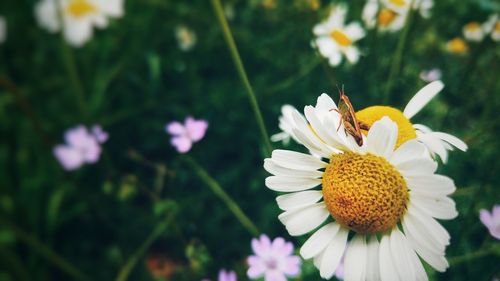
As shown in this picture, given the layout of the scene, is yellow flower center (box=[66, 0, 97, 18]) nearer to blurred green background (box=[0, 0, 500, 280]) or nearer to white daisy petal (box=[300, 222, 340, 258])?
blurred green background (box=[0, 0, 500, 280])

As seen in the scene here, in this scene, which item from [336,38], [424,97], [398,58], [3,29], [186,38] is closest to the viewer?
[424,97]

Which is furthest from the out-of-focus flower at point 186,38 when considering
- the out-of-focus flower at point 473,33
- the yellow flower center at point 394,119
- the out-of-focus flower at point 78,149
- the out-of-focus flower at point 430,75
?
the yellow flower center at point 394,119

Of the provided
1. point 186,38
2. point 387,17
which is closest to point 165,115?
point 186,38

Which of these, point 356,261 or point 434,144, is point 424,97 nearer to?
point 434,144

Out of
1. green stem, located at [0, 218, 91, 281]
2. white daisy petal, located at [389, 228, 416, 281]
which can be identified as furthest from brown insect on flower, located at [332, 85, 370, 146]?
green stem, located at [0, 218, 91, 281]

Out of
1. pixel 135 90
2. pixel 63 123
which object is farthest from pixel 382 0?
pixel 63 123

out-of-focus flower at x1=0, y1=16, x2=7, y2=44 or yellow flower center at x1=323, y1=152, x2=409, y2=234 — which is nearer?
yellow flower center at x1=323, y1=152, x2=409, y2=234
